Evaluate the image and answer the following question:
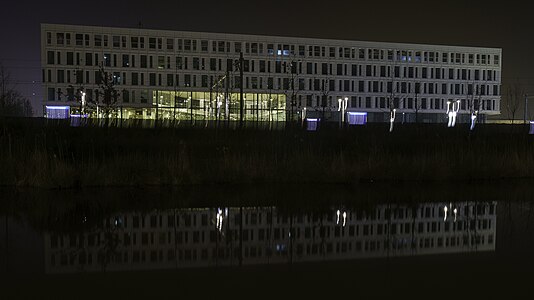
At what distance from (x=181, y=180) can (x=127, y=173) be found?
1.62 m

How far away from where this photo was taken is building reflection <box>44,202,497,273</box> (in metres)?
7.96

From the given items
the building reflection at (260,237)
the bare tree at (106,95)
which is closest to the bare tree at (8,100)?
the bare tree at (106,95)

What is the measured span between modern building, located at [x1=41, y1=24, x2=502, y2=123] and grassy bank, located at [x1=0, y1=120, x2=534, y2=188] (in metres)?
53.0

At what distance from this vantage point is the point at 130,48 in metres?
83.6

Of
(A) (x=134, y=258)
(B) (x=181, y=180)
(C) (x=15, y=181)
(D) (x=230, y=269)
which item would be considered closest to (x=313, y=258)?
(D) (x=230, y=269)

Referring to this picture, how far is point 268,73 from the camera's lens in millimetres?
88812

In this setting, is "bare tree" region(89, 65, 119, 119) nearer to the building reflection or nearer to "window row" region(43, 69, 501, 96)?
"window row" region(43, 69, 501, 96)

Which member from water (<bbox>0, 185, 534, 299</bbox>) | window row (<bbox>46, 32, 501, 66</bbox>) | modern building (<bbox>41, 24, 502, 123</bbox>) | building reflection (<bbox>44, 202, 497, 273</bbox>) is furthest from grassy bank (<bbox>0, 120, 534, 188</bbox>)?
window row (<bbox>46, 32, 501, 66</bbox>)

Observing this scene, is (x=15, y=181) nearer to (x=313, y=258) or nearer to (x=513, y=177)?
(x=313, y=258)

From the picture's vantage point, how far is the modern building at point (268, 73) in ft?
265

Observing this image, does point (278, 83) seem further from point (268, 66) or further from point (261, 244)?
point (261, 244)

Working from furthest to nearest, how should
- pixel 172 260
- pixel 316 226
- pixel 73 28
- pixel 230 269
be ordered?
pixel 73 28 → pixel 316 226 → pixel 172 260 → pixel 230 269

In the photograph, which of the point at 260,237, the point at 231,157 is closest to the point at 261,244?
the point at 260,237

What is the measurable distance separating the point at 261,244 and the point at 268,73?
3196 inches
